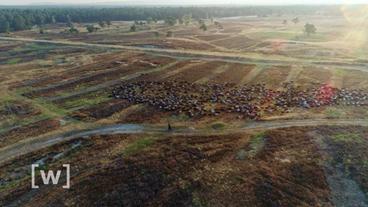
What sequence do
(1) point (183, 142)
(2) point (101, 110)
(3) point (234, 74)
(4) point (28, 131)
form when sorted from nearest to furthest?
(1) point (183, 142) → (4) point (28, 131) → (2) point (101, 110) → (3) point (234, 74)

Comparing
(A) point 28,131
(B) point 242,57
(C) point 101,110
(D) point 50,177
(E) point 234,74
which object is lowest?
(D) point 50,177

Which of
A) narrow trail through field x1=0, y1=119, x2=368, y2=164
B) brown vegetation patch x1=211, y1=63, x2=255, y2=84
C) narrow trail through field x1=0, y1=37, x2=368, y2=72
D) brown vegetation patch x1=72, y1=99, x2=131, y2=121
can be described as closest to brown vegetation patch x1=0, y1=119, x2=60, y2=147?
narrow trail through field x1=0, y1=119, x2=368, y2=164

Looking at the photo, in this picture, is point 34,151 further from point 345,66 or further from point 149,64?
point 345,66

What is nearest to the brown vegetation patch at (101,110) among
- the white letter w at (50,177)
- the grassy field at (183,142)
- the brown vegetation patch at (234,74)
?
the grassy field at (183,142)

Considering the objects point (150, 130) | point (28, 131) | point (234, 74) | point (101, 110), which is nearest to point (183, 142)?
point (150, 130)

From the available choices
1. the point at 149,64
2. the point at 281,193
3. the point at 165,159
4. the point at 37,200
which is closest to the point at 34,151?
the point at 37,200

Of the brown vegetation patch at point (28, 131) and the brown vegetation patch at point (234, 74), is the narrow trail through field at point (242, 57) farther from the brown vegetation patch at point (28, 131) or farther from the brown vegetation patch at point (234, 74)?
the brown vegetation patch at point (28, 131)

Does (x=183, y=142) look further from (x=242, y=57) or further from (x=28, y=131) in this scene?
(x=242, y=57)

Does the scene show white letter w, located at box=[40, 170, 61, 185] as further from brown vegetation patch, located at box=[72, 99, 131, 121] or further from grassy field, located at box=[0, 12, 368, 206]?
brown vegetation patch, located at box=[72, 99, 131, 121]

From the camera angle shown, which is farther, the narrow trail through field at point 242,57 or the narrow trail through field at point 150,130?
the narrow trail through field at point 242,57

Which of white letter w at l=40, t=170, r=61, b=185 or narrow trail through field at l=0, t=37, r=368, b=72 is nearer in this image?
white letter w at l=40, t=170, r=61, b=185

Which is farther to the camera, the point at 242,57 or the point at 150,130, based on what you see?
the point at 242,57
